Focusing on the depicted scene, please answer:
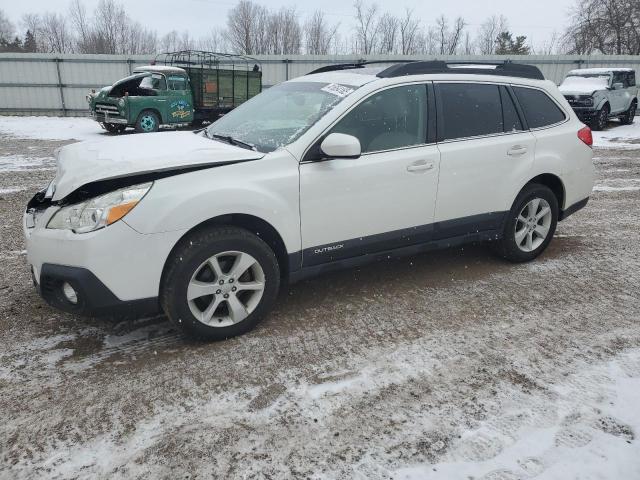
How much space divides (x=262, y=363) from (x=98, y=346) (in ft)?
3.53

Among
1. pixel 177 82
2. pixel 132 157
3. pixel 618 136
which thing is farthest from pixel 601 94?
pixel 132 157

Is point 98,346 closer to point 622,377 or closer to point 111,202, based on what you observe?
point 111,202

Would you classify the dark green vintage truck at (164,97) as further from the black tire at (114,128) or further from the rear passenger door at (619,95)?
the rear passenger door at (619,95)

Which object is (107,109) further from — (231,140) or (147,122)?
(231,140)

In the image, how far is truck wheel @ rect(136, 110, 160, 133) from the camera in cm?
1506

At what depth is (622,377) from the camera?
2.86m

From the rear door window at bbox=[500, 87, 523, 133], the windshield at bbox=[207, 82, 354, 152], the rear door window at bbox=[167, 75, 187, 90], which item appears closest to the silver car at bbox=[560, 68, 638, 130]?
the rear door window at bbox=[167, 75, 187, 90]

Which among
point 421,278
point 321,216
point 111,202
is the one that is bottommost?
point 421,278

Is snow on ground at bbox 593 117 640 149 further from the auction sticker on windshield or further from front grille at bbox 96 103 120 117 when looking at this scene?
front grille at bbox 96 103 120 117

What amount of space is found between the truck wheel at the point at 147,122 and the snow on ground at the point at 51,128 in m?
1.50

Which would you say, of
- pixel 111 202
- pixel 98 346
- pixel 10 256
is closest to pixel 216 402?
pixel 98 346

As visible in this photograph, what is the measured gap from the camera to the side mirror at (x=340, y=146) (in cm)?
326

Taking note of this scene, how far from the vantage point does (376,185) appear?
3596mm

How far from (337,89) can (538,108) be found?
6.67 feet
